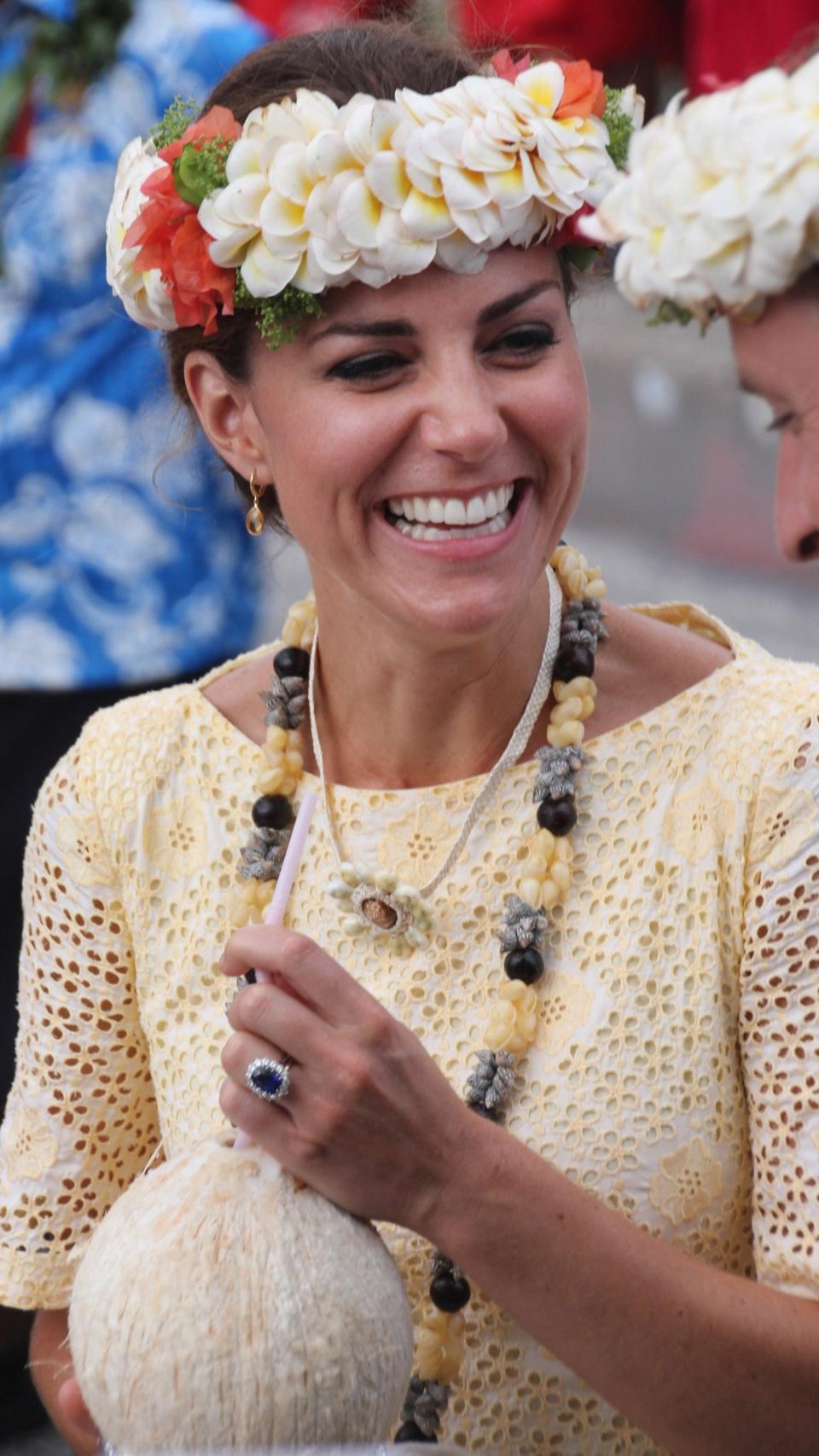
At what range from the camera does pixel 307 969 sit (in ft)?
5.83

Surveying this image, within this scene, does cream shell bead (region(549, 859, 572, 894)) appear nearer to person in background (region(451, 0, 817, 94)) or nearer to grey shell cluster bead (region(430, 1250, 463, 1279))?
grey shell cluster bead (region(430, 1250, 463, 1279))

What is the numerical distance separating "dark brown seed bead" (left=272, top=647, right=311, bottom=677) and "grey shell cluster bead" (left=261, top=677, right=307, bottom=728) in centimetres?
1

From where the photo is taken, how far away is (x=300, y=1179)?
1.76m

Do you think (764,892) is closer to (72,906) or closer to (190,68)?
(72,906)

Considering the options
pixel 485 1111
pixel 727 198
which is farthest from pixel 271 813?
pixel 727 198

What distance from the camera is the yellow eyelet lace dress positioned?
2.06m

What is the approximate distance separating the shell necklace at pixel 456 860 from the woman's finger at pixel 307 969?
0.36 metres

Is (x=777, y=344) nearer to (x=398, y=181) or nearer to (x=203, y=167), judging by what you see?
(x=398, y=181)

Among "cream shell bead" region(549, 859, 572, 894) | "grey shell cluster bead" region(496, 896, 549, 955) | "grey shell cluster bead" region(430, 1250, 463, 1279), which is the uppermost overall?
"cream shell bead" region(549, 859, 572, 894)

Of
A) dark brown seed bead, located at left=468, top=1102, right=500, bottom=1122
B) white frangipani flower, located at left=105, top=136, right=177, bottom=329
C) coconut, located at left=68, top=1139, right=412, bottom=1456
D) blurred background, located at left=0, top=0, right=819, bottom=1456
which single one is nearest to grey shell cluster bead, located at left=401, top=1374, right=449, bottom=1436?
dark brown seed bead, located at left=468, top=1102, right=500, bottom=1122

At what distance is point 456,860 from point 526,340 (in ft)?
1.91

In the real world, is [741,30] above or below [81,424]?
above

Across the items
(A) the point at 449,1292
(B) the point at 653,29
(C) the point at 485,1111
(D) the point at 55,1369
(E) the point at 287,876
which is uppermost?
(B) the point at 653,29

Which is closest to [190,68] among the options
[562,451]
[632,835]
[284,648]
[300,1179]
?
[284,648]
